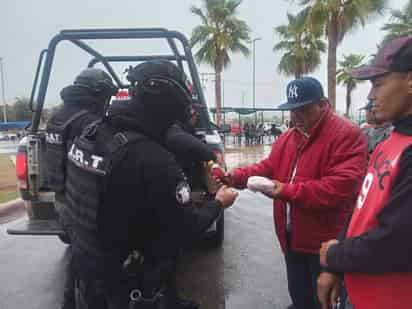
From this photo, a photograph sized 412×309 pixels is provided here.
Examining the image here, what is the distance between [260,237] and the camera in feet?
15.2

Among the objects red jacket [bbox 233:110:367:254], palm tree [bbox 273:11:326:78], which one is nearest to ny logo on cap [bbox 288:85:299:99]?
red jacket [bbox 233:110:367:254]

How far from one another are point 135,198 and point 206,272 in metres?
2.38

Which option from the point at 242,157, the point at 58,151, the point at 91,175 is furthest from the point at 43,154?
the point at 242,157

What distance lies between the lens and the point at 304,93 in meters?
2.04

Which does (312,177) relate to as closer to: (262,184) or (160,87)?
(262,184)

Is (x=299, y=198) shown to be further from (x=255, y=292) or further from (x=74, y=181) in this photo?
(x=255, y=292)

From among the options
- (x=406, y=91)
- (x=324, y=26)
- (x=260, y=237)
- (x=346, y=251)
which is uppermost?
(x=324, y=26)

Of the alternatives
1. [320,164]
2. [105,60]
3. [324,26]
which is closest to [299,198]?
[320,164]

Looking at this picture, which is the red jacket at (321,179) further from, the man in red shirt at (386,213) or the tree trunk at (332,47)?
the tree trunk at (332,47)

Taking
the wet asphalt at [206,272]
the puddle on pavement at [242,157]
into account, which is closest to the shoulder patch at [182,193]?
the wet asphalt at [206,272]

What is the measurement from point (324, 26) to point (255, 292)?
15415 mm

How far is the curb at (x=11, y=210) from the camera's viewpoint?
17.6ft

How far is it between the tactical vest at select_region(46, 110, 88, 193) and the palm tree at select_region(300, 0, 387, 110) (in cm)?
1449

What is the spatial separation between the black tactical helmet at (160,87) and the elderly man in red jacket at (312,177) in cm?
79
